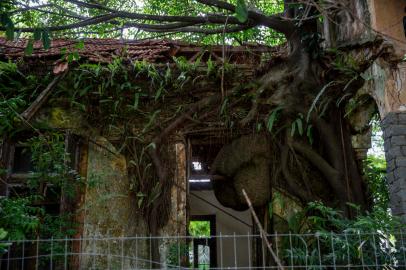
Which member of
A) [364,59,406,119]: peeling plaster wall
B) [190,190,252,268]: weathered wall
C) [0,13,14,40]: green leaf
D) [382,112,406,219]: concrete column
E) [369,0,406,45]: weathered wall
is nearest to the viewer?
[0,13,14,40]: green leaf

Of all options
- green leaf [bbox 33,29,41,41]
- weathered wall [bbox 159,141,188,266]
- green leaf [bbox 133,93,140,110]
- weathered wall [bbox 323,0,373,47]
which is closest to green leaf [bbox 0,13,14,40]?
green leaf [bbox 33,29,41,41]

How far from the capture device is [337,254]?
178 inches

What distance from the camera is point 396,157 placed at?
5320mm

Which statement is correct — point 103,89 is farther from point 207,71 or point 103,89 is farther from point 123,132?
point 207,71

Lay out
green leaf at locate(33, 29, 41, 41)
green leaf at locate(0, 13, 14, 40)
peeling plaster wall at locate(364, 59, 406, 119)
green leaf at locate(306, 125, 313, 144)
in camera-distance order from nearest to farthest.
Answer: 1. green leaf at locate(0, 13, 14, 40)
2. green leaf at locate(33, 29, 41, 41)
3. peeling plaster wall at locate(364, 59, 406, 119)
4. green leaf at locate(306, 125, 313, 144)

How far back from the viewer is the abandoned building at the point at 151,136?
597 centimetres

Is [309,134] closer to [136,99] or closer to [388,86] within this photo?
[388,86]

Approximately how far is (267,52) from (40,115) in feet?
10.7

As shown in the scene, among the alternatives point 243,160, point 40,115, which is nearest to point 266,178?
point 243,160

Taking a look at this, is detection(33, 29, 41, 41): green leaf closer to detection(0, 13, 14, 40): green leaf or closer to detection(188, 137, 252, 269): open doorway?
detection(0, 13, 14, 40): green leaf

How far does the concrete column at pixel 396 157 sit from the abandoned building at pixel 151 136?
407 millimetres

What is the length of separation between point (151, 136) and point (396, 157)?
9.90ft

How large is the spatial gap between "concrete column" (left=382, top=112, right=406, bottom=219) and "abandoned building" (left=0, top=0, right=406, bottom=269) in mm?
407

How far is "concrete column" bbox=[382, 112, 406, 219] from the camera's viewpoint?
5180mm
